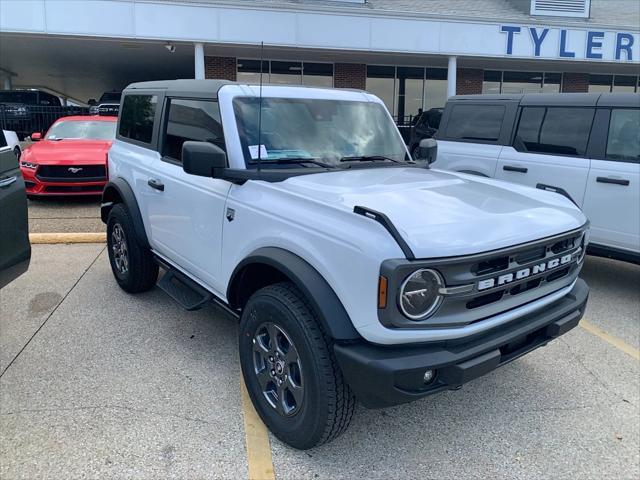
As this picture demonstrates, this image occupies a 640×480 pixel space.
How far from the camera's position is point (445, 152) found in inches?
271

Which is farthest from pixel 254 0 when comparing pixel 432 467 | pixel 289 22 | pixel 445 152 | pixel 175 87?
pixel 432 467

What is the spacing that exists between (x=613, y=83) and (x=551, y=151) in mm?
19987

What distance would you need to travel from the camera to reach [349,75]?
19.2 meters

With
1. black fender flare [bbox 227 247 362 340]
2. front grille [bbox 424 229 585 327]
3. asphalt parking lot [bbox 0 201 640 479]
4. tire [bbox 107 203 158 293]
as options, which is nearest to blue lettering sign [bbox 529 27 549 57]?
asphalt parking lot [bbox 0 201 640 479]

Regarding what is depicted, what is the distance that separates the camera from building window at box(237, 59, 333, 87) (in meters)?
18.5

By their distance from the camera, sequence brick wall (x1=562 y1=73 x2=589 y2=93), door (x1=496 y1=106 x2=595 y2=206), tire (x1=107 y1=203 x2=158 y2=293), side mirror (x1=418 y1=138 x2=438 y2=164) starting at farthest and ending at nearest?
brick wall (x1=562 y1=73 x2=589 y2=93)
door (x1=496 y1=106 x2=595 y2=206)
tire (x1=107 y1=203 x2=158 y2=293)
side mirror (x1=418 y1=138 x2=438 y2=164)

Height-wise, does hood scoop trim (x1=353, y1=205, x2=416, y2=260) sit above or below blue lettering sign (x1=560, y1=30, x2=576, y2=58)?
below

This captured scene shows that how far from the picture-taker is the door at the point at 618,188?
5.04 m

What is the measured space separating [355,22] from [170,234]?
13.2m

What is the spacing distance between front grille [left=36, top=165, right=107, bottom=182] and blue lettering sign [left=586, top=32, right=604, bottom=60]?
50.4ft

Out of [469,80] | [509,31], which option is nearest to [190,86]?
[509,31]

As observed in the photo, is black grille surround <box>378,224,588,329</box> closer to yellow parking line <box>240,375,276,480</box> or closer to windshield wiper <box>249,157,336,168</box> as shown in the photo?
yellow parking line <box>240,375,276,480</box>

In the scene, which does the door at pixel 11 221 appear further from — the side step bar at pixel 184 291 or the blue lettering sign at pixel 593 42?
the blue lettering sign at pixel 593 42

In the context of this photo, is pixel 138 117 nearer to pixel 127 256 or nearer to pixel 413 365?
pixel 127 256
